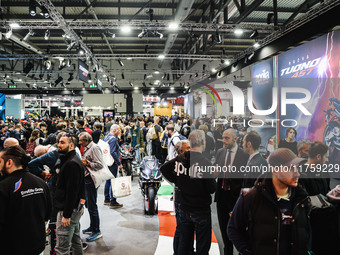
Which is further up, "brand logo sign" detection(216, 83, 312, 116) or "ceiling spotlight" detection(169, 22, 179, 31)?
"ceiling spotlight" detection(169, 22, 179, 31)

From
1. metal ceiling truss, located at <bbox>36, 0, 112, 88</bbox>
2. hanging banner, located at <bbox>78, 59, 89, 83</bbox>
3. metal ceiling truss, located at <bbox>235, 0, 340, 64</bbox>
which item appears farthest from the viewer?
hanging banner, located at <bbox>78, 59, 89, 83</bbox>

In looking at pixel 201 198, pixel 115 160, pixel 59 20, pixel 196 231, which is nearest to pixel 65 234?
pixel 196 231

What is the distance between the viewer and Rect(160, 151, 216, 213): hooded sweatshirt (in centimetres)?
248

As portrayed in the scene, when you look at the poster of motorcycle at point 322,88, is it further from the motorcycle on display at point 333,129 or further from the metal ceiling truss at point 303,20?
the metal ceiling truss at point 303,20

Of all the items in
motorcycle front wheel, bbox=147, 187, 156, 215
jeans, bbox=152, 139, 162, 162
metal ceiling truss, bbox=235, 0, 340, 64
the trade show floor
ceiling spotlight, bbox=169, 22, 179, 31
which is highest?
ceiling spotlight, bbox=169, 22, 179, 31

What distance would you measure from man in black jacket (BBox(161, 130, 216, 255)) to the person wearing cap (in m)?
0.78

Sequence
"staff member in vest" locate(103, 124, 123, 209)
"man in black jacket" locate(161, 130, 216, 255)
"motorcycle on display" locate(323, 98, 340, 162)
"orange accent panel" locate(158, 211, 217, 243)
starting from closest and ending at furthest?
"man in black jacket" locate(161, 130, 216, 255)
"orange accent panel" locate(158, 211, 217, 243)
"staff member in vest" locate(103, 124, 123, 209)
"motorcycle on display" locate(323, 98, 340, 162)

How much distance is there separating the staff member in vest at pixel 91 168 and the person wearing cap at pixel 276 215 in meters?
2.49

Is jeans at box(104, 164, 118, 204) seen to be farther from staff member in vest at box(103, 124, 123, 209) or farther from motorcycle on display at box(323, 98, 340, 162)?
motorcycle on display at box(323, 98, 340, 162)

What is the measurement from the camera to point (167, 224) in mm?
4219

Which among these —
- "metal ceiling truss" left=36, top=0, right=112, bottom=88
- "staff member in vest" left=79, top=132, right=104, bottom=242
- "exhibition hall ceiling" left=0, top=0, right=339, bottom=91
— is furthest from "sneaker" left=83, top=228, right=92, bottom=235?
"metal ceiling truss" left=36, top=0, right=112, bottom=88

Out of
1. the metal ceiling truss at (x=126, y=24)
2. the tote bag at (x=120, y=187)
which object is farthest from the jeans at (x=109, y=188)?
the metal ceiling truss at (x=126, y=24)

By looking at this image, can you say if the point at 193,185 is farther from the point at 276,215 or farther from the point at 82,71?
the point at 82,71

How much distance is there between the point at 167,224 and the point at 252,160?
2.20 m
